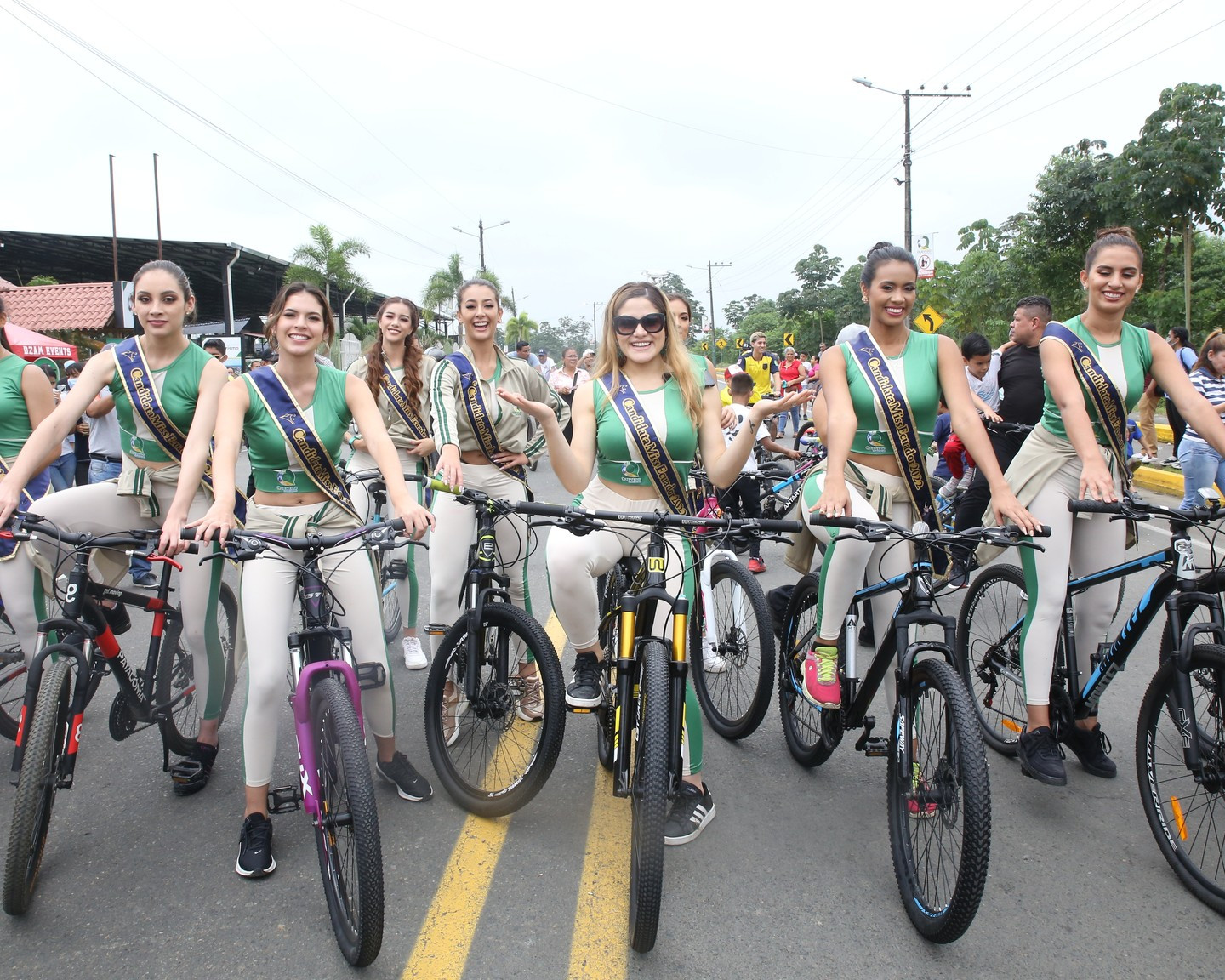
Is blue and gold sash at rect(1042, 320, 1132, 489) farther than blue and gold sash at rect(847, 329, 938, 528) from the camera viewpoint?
Yes

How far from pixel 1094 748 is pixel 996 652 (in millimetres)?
529

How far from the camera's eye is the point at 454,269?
172 ft

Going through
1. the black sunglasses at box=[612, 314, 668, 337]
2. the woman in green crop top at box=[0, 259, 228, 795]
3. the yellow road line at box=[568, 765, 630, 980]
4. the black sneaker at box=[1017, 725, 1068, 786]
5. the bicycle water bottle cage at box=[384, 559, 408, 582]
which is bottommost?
the yellow road line at box=[568, 765, 630, 980]

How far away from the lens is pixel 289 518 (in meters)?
3.43

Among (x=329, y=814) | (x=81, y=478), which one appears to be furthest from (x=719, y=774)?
(x=81, y=478)

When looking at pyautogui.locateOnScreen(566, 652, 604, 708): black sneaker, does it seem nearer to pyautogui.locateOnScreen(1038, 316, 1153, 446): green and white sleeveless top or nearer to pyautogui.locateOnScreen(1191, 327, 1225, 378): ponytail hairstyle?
pyautogui.locateOnScreen(1038, 316, 1153, 446): green and white sleeveless top

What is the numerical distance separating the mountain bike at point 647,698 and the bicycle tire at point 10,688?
2.66 meters

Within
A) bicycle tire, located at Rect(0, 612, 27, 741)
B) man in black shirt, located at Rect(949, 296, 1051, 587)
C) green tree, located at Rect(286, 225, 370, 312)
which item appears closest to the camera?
bicycle tire, located at Rect(0, 612, 27, 741)

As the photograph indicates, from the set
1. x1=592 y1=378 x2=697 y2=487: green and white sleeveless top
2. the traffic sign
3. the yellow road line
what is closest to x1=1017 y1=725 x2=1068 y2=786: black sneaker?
the yellow road line

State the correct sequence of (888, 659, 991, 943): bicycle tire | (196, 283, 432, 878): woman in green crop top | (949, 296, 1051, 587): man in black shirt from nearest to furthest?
(888, 659, 991, 943): bicycle tire
(196, 283, 432, 878): woman in green crop top
(949, 296, 1051, 587): man in black shirt

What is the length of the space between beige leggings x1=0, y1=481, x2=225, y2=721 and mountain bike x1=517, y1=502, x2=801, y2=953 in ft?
5.44

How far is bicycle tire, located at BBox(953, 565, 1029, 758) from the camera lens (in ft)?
12.8

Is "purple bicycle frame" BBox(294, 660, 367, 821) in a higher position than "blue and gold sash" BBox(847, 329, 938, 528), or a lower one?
lower

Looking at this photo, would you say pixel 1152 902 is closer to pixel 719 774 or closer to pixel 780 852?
pixel 780 852
